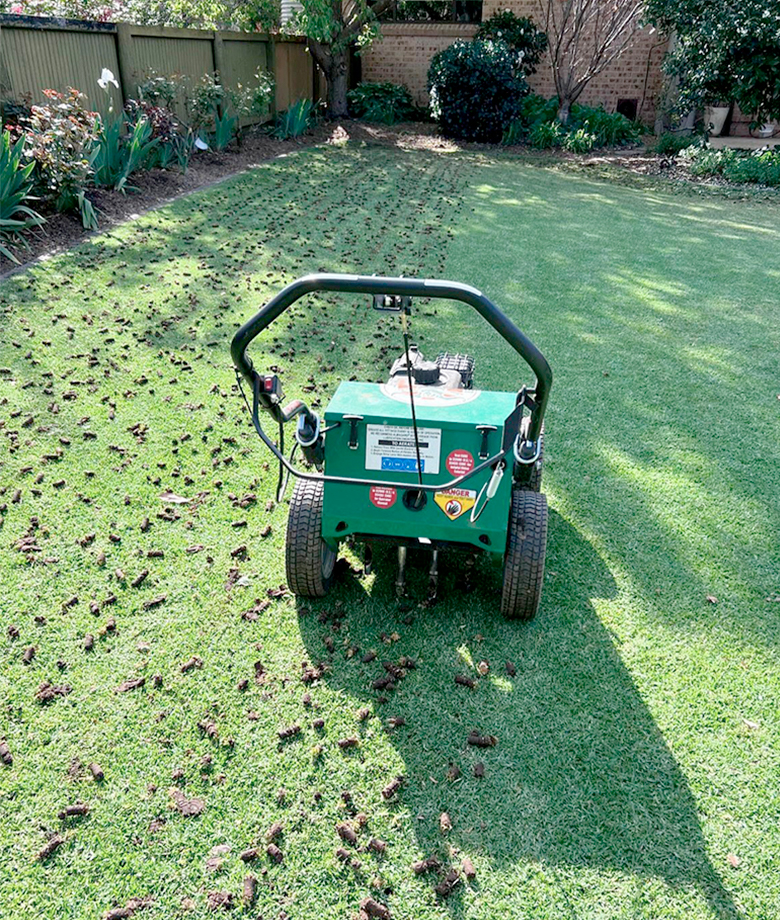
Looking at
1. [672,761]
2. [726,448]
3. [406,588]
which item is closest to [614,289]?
[726,448]

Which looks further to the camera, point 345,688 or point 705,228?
point 705,228

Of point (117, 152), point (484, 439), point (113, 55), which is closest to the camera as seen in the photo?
point (484, 439)

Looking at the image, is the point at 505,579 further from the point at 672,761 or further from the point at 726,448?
the point at 726,448

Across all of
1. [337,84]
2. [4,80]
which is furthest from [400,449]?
[337,84]

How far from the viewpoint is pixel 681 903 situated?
6.15 ft

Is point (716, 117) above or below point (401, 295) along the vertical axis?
below

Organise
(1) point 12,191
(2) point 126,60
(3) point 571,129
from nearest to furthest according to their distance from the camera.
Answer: (1) point 12,191 < (2) point 126,60 < (3) point 571,129

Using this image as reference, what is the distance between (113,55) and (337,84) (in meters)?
6.49

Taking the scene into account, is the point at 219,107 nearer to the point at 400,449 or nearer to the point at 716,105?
the point at 716,105

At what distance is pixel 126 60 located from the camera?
9430 mm

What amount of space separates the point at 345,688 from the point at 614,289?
5.06m

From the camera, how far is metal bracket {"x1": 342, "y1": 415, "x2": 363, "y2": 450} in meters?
2.47

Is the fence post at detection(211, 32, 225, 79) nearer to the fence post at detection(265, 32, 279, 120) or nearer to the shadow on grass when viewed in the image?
the fence post at detection(265, 32, 279, 120)

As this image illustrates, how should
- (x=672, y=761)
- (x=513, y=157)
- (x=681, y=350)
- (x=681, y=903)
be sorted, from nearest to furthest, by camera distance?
(x=681, y=903) < (x=672, y=761) < (x=681, y=350) < (x=513, y=157)
